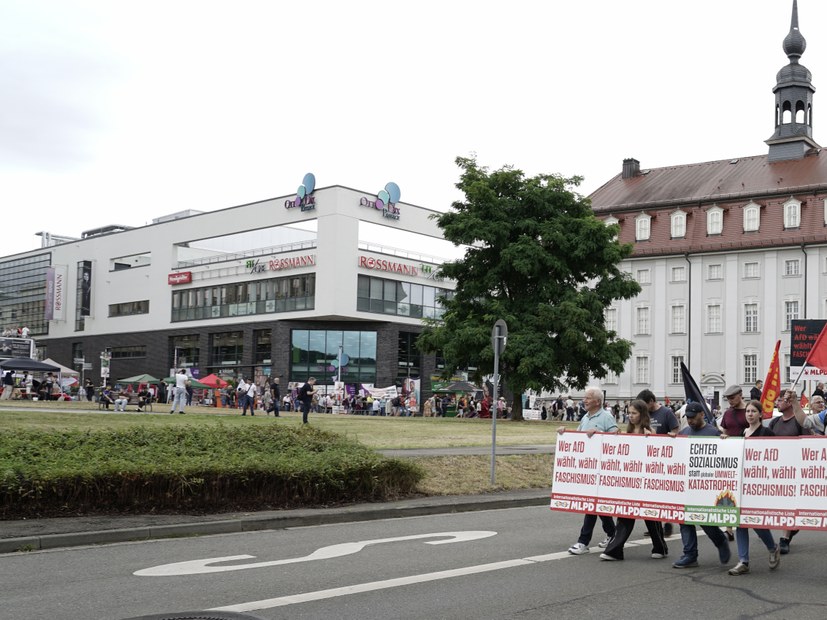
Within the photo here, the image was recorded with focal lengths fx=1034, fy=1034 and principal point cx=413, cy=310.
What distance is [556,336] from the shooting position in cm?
4834

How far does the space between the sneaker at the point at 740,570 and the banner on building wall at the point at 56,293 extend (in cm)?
8699

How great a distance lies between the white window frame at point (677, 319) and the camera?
79312 mm

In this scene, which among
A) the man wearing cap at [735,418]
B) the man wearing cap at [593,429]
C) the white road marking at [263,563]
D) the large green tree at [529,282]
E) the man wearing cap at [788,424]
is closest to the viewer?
the white road marking at [263,563]

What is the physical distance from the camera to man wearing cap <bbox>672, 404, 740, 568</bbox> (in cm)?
987

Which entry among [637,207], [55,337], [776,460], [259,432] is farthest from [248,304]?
[776,460]

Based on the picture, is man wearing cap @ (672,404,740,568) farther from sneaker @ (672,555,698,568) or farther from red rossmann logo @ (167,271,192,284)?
red rossmann logo @ (167,271,192,284)

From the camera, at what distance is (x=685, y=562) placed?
32.2 feet

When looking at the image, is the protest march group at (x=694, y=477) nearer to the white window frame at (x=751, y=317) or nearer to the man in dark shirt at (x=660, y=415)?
the man in dark shirt at (x=660, y=415)

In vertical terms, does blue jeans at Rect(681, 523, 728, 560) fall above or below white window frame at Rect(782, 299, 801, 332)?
below

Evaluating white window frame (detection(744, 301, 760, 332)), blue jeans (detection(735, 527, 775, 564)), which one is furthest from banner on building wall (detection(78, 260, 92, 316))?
blue jeans (detection(735, 527, 775, 564))

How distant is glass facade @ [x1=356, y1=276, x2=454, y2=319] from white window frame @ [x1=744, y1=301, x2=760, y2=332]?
73.1ft

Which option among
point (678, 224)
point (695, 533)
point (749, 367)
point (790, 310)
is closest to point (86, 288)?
point (678, 224)

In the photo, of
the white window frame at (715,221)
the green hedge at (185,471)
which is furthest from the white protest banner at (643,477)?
the white window frame at (715,221)

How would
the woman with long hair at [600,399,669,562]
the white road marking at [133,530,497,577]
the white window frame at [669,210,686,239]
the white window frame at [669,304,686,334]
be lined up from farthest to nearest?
the white window frame at [669,210,686,239] < the white window frame at [669,304,686,334] < the woman with long hair at [600,399,669,562] < the white road marking at [133,530,497,577]
